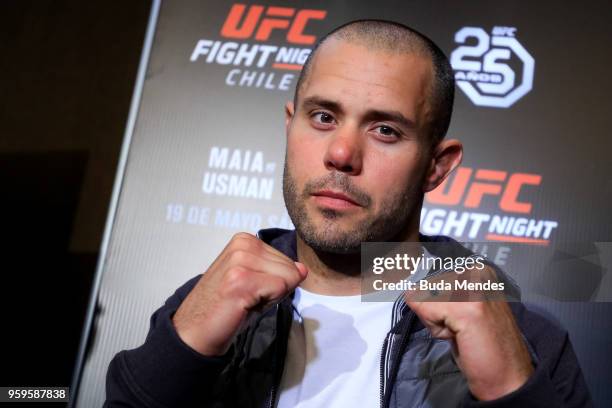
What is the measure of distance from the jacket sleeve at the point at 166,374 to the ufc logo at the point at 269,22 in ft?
Result: 3.76

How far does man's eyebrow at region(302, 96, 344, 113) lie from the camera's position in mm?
1103

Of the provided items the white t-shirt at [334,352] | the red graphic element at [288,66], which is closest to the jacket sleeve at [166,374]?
the white t-shirt at [334,352]

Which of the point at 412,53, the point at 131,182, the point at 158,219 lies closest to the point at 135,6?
the point at 131,182

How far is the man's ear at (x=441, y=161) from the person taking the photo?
1227 millimetres

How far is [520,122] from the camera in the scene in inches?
65.2

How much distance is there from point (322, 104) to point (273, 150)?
0.65m

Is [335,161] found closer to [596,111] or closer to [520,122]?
[520,122]

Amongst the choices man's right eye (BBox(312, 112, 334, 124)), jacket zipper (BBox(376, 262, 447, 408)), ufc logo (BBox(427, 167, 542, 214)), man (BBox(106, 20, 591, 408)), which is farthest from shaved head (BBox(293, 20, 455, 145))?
ufc logo (BBox(427, 167, 542, 214))

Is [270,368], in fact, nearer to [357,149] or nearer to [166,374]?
[166,374]

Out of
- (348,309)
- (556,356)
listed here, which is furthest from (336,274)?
(556,356)

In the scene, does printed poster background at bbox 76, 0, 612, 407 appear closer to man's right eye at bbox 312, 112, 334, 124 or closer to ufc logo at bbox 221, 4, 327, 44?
ufc logo at bbox 221, 4, 327, 44

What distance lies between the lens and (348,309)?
3.65 ft

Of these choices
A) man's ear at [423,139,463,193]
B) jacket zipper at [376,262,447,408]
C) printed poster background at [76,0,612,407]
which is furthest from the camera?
printed poster background at [76,0,612,407]

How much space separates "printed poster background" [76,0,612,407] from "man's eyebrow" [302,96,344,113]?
0.62m
